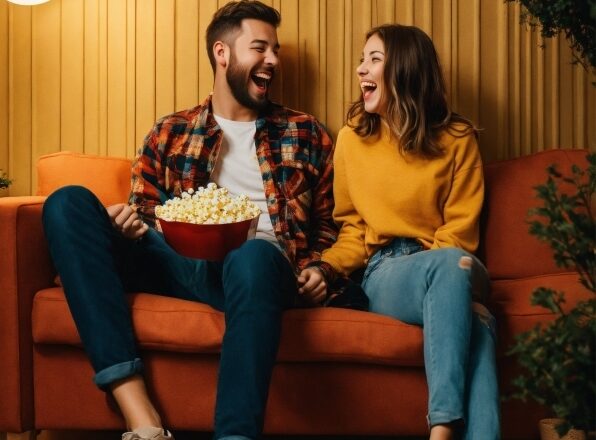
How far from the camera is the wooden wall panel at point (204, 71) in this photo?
2641mm

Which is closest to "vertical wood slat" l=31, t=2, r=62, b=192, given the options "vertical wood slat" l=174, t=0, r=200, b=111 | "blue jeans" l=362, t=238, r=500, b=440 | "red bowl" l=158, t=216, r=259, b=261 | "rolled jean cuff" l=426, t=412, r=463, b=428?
"vertical wood slat" l=174, t=0, r=200, b=111

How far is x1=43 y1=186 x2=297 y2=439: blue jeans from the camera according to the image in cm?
161

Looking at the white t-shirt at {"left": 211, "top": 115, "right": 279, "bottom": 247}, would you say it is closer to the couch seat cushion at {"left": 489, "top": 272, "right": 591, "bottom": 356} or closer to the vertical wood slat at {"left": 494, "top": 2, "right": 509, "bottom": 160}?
the couch seat cushion at {"left": 489, "top": 272, "right": 591, "bottom": 356}

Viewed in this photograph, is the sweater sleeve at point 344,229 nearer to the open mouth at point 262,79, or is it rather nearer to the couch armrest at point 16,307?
the open mouth at point 262,79

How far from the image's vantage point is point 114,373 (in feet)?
5.69

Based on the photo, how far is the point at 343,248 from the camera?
7.00ft

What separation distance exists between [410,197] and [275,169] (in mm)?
444

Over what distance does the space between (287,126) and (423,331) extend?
2.89 ft

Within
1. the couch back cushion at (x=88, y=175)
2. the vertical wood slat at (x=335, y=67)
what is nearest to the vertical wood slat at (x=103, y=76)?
the couch back cushion at (x=88, y=175)

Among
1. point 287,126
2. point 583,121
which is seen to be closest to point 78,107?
point 287,126

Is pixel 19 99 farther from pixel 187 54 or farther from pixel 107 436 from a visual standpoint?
pixel 107 436

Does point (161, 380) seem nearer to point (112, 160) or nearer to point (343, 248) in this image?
point (343, 248)

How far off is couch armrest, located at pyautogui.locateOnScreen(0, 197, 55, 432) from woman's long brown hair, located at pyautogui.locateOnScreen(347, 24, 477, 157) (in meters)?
0.90

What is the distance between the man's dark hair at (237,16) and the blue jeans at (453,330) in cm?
98
